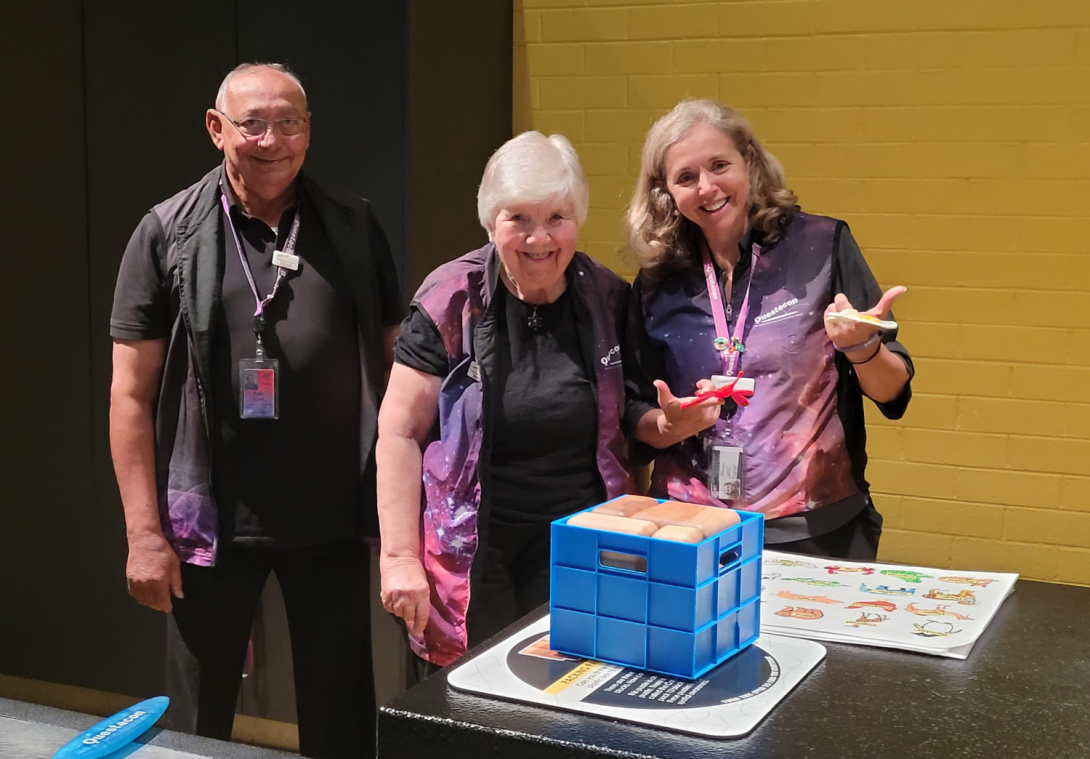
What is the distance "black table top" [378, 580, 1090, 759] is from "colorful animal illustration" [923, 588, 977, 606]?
134 millimetres

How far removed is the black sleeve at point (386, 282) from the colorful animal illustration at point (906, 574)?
4.50ft

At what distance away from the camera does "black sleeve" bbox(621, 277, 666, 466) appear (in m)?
2.04

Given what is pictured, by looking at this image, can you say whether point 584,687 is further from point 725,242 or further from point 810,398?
point 725,242

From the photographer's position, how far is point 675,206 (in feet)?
6.82

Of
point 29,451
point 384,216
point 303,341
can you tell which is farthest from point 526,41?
point 29,451

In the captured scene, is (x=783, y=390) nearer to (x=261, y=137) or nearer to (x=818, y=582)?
(x=818, y=582)

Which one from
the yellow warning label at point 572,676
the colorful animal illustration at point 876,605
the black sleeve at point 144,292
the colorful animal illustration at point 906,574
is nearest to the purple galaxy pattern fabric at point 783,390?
the colorful animal illustration at point 906,574

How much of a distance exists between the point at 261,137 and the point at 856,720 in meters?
1.79

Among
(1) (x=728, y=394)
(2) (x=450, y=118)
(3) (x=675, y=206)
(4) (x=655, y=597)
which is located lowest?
(4) (x=655, y=597)

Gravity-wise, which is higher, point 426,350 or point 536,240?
point 536,240

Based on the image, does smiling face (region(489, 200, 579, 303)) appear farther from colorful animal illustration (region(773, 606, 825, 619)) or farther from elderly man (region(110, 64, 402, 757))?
colorful animal illustration (region(773, 606, 825, 619))

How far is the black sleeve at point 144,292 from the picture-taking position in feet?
7.39

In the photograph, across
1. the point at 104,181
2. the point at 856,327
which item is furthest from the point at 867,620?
the point at 104,181

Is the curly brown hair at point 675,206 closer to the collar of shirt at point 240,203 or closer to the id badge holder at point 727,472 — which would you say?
the id badge holder at point 727,472
